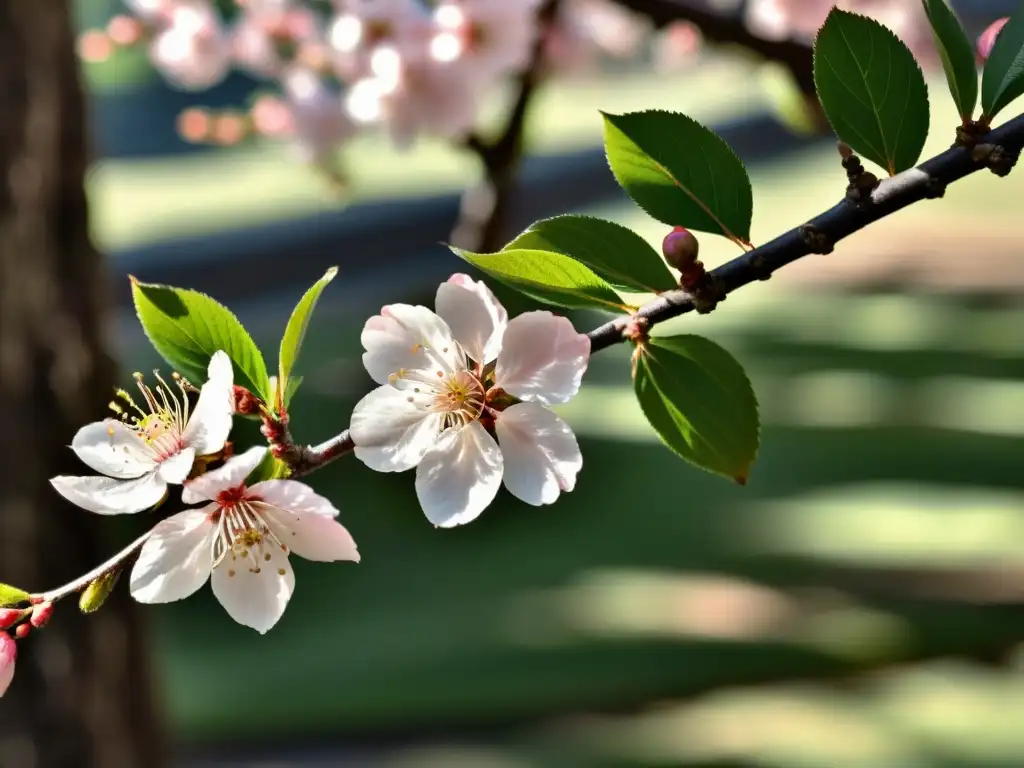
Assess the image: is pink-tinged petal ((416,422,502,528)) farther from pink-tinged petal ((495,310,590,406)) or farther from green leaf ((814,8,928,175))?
green leaf ((814,8,928,175))

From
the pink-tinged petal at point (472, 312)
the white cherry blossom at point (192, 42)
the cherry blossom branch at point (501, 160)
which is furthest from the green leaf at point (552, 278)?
the white cherry blossom at point (192, 42)

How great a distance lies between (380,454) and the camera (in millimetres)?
298

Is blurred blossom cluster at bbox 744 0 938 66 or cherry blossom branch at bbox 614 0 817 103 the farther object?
blurred blossom cluster at bbox 744 0 938 66

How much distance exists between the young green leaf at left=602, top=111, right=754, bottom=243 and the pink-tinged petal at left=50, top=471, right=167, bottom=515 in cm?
15

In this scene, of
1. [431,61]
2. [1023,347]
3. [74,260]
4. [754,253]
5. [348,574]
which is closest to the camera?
[754,253]

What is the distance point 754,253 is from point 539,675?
1.56m

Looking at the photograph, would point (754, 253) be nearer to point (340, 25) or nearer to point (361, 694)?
point (340, 25)

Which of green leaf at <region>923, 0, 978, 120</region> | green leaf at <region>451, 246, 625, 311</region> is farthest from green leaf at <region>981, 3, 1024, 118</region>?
green leaf at <region>451, 246, 625, 311</region>

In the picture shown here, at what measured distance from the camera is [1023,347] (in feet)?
9.00

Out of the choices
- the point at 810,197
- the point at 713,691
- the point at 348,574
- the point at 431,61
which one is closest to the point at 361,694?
the point at 348,574

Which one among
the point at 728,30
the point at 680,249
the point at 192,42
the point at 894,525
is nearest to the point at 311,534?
the point at 680,249

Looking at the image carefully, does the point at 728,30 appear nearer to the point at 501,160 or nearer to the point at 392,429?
the point at 501,160

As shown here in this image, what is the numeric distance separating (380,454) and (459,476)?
2cm

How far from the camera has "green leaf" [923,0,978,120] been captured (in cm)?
32
